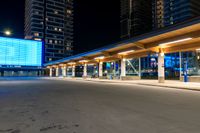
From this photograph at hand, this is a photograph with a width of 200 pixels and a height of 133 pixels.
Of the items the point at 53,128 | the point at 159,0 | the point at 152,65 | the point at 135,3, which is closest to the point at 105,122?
the point at 53,128

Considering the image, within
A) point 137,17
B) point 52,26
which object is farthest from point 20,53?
point 137,17

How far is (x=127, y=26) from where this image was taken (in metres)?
180

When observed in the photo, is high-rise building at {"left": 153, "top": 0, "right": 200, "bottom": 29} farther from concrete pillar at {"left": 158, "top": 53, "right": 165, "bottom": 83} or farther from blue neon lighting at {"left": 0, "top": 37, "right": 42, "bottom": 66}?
concrete pillar at {"left": 158, "top": 53, "right": 165, "bottom": 83}

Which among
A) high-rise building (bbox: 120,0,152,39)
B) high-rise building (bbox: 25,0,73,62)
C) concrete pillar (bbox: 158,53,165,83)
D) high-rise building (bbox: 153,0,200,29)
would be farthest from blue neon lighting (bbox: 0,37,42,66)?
high-rise building (bbox: 120,0,152,39)

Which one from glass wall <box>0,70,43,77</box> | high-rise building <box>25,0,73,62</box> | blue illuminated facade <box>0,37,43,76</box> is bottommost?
glass wall <box>0,70,43,77</box>

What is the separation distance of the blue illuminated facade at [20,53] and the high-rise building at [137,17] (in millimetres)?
99478

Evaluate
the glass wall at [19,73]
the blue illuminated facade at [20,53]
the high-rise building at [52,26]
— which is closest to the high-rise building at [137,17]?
the high-rise building at [52,26]

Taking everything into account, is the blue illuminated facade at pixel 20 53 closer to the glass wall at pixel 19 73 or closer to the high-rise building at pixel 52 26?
the glass wall at pixel 19 73

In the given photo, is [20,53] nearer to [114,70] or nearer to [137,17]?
[114,70]

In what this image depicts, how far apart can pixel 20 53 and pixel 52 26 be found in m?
64.4

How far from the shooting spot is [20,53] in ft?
266

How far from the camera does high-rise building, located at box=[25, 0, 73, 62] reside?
133375mm

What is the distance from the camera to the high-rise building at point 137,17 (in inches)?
6604

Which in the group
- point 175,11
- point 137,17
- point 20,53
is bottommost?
point 20,53
